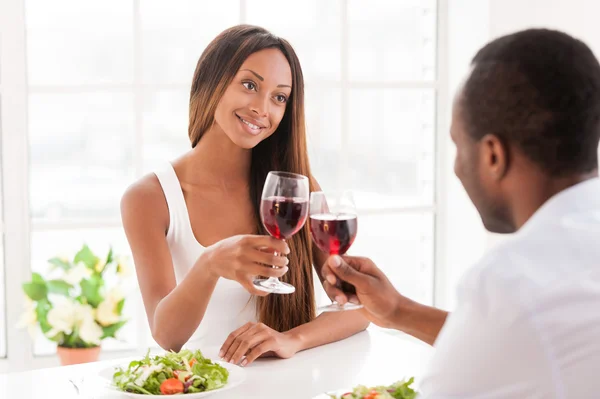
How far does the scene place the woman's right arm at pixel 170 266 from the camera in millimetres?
1706

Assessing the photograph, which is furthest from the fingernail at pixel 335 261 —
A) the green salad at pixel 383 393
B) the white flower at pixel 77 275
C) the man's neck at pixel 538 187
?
the white flower at pixel 77 275

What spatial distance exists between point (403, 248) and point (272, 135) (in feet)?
5.77

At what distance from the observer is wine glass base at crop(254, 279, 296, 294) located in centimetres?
167

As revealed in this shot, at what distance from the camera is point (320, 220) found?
5.50 feet

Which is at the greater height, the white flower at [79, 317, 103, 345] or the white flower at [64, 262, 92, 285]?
the white flower at [64, 262, 92, 285]

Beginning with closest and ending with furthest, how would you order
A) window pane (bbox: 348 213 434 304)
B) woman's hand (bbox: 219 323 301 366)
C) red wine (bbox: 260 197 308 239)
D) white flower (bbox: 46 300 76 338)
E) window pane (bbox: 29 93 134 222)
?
red wine (bbox: 260 197 308 239) → woman's hand (bbox: 219 323 301 366) → white flower (bbox: 46 300 76 338) → window pane (bbox: 29 93 134 222) → window pane (bbox: 348 213 434 304)

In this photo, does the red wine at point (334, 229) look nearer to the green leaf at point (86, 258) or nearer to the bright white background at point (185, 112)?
Answer: the green leaf at point (86, 258)

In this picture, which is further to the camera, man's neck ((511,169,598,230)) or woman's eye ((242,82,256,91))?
woman's eye ((242,82,256,91))

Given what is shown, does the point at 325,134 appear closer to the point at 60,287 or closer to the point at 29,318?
the point at 60,287

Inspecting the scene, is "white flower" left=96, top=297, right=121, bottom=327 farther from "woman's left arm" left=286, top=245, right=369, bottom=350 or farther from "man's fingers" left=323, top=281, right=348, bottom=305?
"man's fingers" left=323, top=281, right=348, bottom=305

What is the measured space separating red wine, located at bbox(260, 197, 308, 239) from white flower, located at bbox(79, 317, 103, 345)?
5.26 ft

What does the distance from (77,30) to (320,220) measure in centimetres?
225

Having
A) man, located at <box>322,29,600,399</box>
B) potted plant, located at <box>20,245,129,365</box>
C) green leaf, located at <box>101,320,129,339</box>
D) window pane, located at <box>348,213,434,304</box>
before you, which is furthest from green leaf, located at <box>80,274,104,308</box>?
man, located at <box>322,29,600,399</box>

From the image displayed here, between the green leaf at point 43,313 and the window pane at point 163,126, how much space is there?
2.54 feet
